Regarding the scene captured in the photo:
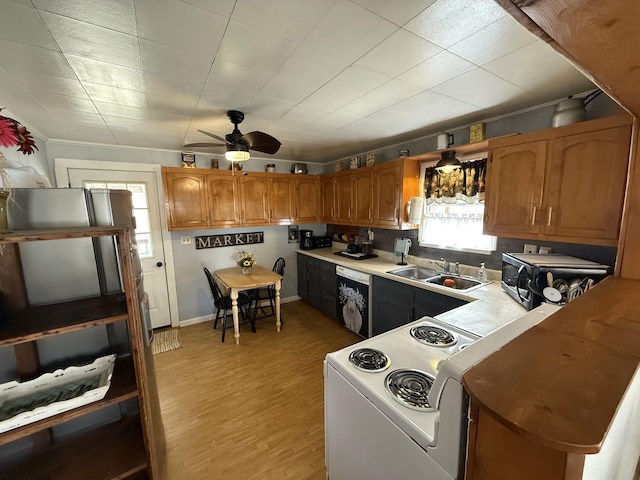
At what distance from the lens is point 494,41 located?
1.21 m

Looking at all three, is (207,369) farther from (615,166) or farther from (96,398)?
(615,166)

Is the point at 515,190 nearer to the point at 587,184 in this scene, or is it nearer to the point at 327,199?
the point at 587,184

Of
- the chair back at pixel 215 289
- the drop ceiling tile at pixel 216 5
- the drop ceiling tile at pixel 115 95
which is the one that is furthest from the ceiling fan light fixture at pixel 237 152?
the chair back at pixel 215 289

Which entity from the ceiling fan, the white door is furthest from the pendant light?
the white door

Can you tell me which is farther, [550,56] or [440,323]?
[440,323]

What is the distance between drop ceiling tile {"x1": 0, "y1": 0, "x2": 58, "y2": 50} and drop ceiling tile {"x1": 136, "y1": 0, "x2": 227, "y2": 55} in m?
0.37

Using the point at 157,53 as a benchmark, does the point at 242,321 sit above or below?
below

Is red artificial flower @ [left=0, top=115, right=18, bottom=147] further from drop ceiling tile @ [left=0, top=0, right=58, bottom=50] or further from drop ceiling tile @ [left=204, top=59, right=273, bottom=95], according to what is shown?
drop ceiling tile @ [left=204, top=59, right=273, bottom=95]

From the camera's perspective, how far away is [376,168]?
317cm

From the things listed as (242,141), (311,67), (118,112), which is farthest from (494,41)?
(118,112)

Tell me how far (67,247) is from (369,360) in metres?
1.54

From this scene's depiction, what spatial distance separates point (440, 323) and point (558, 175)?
1.27 meters

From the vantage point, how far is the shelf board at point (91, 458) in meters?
1.13

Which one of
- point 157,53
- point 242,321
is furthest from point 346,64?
point 242,321
